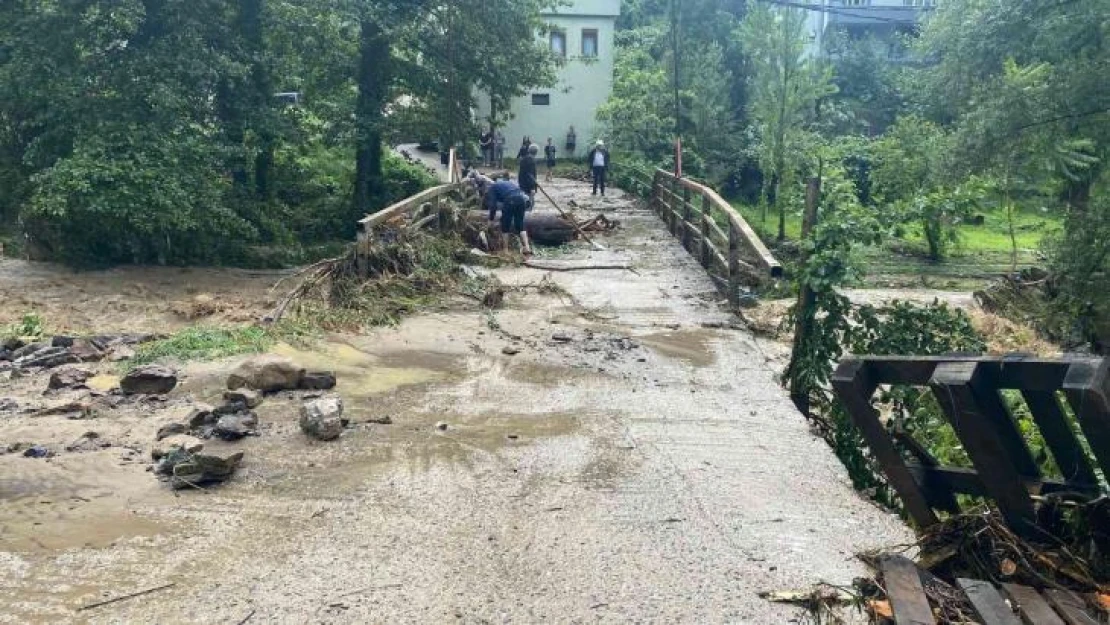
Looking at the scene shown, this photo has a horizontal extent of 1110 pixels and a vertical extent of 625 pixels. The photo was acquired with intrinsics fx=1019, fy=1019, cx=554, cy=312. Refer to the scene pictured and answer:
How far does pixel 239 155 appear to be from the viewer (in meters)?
18.6

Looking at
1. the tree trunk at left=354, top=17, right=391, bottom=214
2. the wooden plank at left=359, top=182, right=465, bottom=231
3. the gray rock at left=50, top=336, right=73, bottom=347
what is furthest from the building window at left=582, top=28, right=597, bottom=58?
the gray rock at left=50, top=336, right=73, bottom=347

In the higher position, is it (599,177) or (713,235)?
(599,177)

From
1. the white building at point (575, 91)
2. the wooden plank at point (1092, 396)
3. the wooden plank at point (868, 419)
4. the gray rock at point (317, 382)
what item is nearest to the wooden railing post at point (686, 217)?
the gray rock at point (317, 382)

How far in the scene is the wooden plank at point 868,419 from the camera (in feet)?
14.6

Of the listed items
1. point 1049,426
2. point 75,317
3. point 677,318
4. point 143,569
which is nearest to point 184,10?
point 75,317

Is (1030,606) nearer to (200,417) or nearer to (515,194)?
(200,417)

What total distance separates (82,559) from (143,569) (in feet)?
1.17

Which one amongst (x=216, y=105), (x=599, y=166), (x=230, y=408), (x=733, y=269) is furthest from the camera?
(x=599, y=166)

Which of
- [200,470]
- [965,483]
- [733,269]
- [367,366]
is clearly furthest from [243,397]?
[733,269]

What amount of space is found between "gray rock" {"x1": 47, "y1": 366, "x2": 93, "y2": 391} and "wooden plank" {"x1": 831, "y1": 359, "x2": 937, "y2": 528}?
6432 millimetres

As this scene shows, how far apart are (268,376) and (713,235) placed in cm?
995

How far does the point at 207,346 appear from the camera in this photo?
947cm

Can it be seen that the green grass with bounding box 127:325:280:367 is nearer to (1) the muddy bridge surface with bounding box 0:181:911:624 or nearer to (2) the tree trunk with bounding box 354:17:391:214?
(1) the muddy bridge surface with bounding box 0:181:911:624

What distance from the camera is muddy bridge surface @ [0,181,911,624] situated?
481 centimetres
